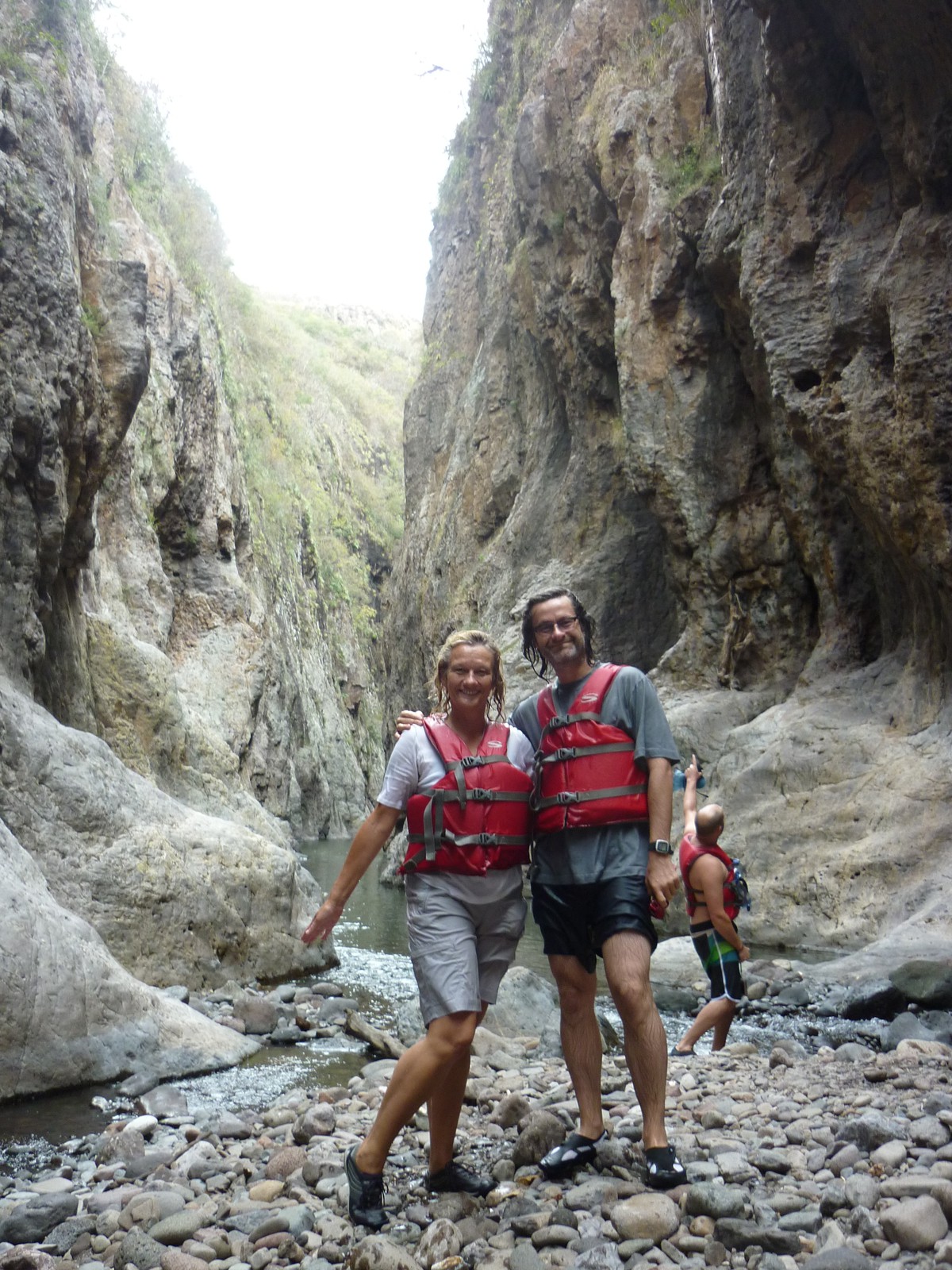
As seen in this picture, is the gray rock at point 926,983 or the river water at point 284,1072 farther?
the gray rock at point 926,983

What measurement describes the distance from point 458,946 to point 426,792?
504 mm

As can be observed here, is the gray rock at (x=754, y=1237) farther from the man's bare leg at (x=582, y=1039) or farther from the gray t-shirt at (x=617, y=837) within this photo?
the gray t-shirt at (x=617, y=837)

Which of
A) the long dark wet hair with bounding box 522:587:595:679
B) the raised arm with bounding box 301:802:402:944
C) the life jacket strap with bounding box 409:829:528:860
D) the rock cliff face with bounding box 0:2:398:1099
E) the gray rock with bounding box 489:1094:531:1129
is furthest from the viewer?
the rock cliff face with bounding box 0:2:398:1099

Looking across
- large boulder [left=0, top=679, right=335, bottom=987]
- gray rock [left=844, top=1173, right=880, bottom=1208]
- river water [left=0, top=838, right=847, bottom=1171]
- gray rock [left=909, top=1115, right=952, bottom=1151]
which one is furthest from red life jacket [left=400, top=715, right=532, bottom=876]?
large boulder [left=0, top=679, right=335, bottom=987]

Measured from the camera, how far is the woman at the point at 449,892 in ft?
9.80

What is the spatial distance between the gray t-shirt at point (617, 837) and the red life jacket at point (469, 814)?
0.38 ft

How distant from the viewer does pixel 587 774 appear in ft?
10.9

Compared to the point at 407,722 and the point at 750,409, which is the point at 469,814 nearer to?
the point at 407,722

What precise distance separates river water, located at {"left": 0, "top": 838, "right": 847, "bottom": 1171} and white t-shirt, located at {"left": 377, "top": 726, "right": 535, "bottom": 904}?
2.18m

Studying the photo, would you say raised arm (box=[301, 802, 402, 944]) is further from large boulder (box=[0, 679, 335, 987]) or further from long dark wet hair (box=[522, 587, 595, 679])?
large boulder (box=[0, 679, 335, 987])

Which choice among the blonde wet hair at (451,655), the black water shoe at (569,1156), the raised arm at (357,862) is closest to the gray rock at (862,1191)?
the black water shoe at (569,1156)

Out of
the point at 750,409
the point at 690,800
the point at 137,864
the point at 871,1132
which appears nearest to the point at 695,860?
the point at 690,800

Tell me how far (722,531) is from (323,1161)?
490 inches

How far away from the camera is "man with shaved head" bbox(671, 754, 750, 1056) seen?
18.6 feet
